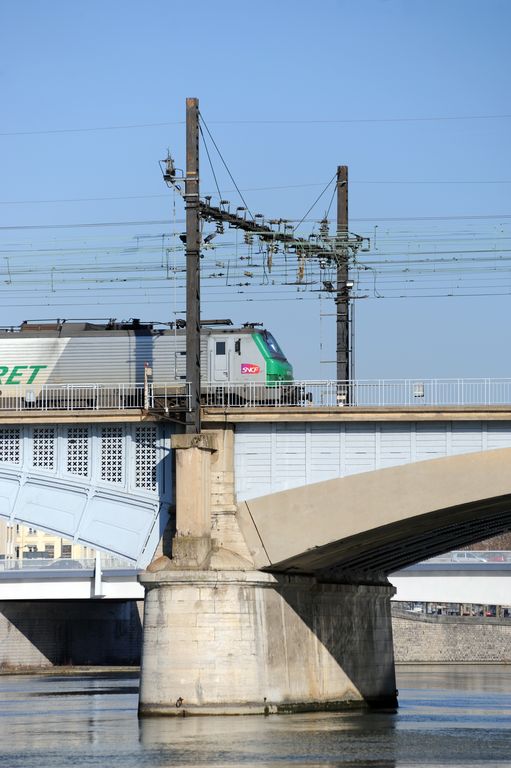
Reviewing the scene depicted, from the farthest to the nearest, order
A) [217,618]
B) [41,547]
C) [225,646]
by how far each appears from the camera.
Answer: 1. [41,547]
2. [217,618]
3. [225,646]

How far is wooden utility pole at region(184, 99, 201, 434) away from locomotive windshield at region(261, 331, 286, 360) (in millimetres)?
8242

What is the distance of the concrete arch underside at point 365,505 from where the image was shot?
5550cm

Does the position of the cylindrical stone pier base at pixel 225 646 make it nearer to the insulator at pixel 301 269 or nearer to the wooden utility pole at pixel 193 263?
the wooden utility pole at pixel 193 263

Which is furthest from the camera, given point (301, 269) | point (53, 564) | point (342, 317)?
point (53, 564)

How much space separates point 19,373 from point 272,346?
1076 cm

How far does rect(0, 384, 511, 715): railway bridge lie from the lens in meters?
55.3

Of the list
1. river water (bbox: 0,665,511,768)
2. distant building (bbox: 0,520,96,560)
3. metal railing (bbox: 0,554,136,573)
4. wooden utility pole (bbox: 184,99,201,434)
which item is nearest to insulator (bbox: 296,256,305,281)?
wooden utility pole (bbox: 184,99,201,434)

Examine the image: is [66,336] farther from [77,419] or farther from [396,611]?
[396,611]

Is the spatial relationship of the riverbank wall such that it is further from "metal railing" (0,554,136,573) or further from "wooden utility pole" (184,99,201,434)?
"wooden utility pole" (184,99,201,434)

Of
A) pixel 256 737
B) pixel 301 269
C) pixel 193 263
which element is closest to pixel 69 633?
pixel 301 269

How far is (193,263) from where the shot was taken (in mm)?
57875

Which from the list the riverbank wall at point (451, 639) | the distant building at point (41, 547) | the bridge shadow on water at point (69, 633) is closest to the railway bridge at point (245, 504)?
the bridge shadow on water at point (69, 633)

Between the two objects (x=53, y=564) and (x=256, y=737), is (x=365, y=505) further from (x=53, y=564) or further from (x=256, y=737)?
A: (x=53, y=564)

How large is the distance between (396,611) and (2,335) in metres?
63.1
